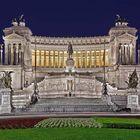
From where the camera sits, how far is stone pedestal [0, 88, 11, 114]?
212 feet

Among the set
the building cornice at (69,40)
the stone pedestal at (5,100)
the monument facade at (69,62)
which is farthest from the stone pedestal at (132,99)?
the building cornice at (69,40)

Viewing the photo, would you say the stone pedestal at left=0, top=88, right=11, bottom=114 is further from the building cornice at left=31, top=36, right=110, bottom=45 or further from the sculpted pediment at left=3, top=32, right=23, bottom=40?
the building cornice at left=31, top=36, right=110, bottom=45

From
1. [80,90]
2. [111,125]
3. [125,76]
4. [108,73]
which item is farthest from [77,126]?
[108,73]

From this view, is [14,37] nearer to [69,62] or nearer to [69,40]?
[69,40]

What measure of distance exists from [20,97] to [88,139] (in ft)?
202

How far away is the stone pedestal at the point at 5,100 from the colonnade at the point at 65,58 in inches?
2550

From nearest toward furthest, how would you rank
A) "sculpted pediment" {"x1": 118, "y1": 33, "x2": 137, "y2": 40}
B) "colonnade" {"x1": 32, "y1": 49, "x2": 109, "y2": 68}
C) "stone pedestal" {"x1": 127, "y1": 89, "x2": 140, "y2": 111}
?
"stone pedestal" {"x1": 127, "y1": 89, "x2": 140, "y2": 111}, "sculpted pediment" {"x1": 118, "y1": 33, "x2": 137, "y2": 40}, "colonnade" {"x1": 32, "y1": 49, "x2": 109, "y2": 68}

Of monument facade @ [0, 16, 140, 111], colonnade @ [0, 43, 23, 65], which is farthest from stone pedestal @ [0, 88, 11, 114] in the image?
colonnade @ [0, 43, 23, 65]

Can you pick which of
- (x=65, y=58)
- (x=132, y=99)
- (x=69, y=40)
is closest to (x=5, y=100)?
(x=132, y=99)

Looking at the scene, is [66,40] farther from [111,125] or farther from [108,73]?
[111,125]

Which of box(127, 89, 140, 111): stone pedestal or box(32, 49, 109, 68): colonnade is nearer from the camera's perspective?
box(127, 89, 140, 111): stone pedestal

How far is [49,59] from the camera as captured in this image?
13238cm

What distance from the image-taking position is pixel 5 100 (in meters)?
65.9

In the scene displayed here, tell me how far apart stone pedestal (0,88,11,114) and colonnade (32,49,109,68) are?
6477 cm
